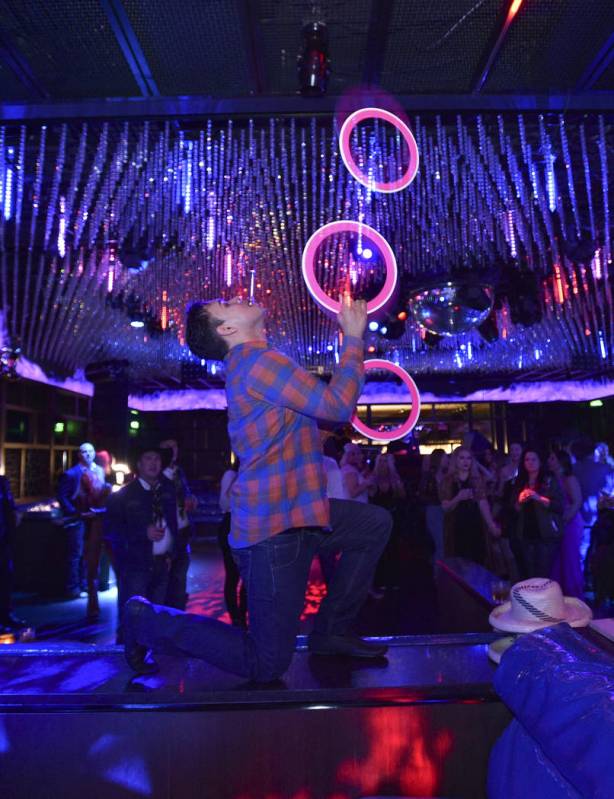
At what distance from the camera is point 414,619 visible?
5.28 meters

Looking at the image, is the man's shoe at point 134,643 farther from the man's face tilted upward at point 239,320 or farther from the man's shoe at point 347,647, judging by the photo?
the man's face tilted upward at point 239,320

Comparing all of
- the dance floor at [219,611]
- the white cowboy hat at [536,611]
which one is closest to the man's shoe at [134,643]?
the white cowboy hat at [536,611]

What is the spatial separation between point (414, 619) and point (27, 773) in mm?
4018

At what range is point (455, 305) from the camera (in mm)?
5199

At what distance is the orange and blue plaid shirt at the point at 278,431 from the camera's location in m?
1.81

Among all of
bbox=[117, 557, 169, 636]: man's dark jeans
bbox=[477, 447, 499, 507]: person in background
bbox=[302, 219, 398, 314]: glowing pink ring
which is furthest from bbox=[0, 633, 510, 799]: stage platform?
bbox=[477, 447, 499, 507]: person in background

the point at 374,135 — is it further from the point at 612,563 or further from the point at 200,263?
the point at 612,563

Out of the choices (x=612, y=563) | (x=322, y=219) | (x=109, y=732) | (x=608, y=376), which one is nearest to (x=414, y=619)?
(x=612, y=563)

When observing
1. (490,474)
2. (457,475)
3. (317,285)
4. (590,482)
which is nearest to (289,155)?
(317,285)

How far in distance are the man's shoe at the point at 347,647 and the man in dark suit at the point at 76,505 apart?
463 centimetres

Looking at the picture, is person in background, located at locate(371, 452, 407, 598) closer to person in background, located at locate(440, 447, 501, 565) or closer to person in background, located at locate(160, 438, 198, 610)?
person in background, located at locate(440, 447, 501, 565)

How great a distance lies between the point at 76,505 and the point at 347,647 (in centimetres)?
503

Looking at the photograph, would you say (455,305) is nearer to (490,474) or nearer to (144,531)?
(490,474)

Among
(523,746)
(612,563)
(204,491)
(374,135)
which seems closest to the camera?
(523,746)
